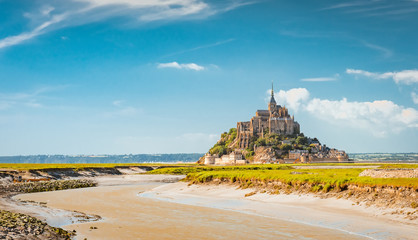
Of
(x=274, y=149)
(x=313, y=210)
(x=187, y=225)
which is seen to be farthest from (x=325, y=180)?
(x=274, y=149)

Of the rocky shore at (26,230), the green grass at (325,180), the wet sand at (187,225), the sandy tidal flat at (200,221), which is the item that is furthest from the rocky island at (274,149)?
the rocky shore at (26,230)

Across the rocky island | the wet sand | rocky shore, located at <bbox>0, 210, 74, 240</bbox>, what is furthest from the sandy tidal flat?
the rocky island

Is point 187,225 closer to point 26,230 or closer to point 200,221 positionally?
point 200,221

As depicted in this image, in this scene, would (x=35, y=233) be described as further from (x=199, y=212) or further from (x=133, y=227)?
(x=199, y=212)

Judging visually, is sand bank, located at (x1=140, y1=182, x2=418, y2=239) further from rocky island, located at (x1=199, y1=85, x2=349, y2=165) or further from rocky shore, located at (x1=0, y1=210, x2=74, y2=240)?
rocky island, located at (x1=199, y1=85, x2=349, y2=165)

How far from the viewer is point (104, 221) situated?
2344cm

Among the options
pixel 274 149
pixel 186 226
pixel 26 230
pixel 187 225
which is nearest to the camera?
pixel 26 230

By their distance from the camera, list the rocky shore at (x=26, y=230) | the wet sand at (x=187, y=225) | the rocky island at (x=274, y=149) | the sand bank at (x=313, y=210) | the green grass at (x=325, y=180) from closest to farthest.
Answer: the rocky shore at (x=26, y=230) → the sand bank at (x=313, y=210) → the wet sand at (x=187, y=225) → the green grass at (x=325, y=180) → the rocky island at (x=274, y=149)

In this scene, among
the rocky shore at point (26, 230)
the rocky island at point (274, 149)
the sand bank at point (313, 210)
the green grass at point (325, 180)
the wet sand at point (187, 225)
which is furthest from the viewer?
the rocky island at point (274, 149)

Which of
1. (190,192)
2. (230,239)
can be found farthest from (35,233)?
(190,192)

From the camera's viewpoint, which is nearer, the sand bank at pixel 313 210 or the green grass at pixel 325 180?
the sand bank at pixel 313 210

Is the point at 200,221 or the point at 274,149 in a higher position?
the point at 274,149

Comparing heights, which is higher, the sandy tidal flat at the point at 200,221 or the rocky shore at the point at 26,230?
the rocky shore at the point at 26,230

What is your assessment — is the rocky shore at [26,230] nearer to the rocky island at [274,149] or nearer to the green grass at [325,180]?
the green grass at [325,180]
